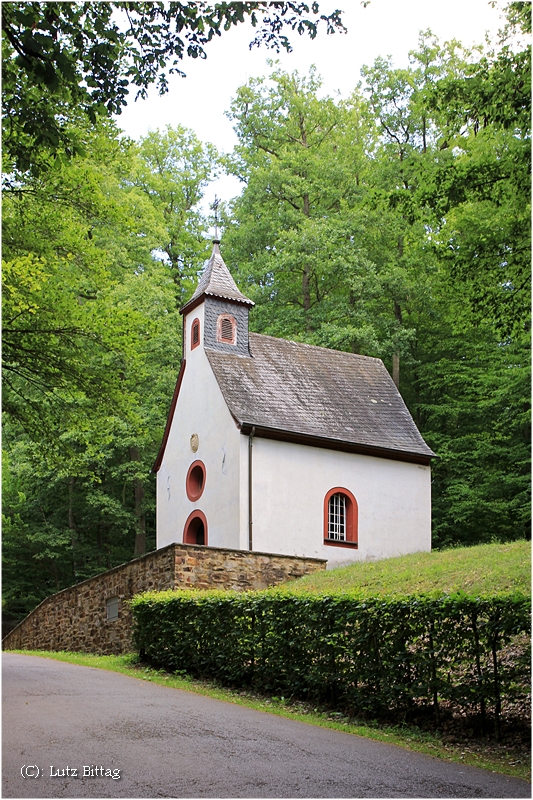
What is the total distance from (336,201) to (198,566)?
2104cm

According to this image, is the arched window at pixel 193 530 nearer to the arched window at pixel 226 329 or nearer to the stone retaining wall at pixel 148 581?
the stone retaining wall at pixel 148 581

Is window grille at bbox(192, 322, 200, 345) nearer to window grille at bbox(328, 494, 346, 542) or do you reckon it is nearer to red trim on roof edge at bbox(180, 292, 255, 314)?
red trim on roof edge at bbox(180, 292, 255, 314)

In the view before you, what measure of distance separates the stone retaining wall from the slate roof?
4.25 metres

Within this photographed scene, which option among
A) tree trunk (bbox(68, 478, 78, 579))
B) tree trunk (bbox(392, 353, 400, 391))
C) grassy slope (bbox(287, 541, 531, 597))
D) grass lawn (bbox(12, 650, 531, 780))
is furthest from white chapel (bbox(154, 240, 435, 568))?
grass lawn (bbox(12, 650, 531, 780))

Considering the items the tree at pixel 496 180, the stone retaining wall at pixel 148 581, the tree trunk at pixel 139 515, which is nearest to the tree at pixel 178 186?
the tree trunk at pixel 139 515

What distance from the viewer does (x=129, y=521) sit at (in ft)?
95.1

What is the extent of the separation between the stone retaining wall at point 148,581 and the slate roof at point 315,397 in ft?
14.0

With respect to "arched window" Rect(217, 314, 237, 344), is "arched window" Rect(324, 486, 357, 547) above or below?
below

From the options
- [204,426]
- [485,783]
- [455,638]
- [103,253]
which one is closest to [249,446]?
[204,426]

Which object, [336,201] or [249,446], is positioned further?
[336,201]

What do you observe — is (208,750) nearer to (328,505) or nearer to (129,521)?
(328,505)

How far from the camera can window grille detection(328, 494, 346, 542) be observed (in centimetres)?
2248

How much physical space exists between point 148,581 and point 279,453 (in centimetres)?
571

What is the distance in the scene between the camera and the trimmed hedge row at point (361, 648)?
849 centimetres
